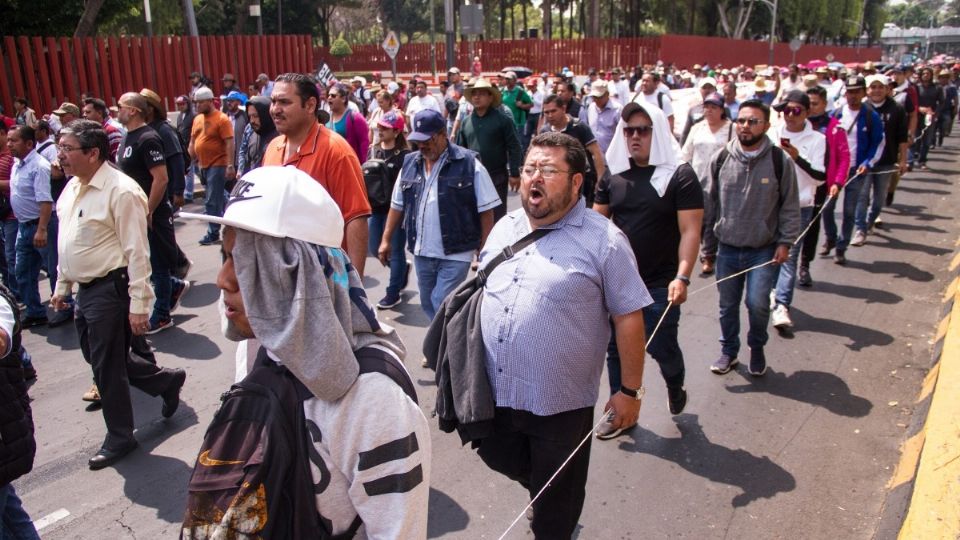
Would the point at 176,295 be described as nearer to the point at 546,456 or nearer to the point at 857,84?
the point at 546,456

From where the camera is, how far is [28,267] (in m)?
7.07

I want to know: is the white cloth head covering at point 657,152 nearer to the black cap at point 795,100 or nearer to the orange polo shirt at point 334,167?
the orange polo shirt at point 334,167

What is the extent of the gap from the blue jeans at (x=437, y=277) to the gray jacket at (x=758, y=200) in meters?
2.00

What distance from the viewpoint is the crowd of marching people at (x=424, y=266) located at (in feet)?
5.66

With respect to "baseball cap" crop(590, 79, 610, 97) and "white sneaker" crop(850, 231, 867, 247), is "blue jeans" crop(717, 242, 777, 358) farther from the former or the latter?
"baseball cap" crop(590, 79, 610, 97)

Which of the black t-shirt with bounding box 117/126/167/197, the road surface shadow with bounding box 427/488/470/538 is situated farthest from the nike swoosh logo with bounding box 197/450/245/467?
the black t-shirt with bounding box 117/126/167/197

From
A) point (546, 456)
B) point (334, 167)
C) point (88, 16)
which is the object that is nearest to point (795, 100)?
point (334, 167)

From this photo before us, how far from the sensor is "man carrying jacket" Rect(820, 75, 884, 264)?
8398 mm

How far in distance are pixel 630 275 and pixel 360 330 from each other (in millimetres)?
1420

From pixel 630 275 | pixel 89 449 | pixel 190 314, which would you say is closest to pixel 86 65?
pixel 190 314

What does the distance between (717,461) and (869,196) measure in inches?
238

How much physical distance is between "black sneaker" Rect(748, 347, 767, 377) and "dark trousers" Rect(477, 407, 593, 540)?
286 cm

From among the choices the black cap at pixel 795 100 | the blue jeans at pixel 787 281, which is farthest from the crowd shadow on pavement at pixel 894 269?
the black cap at pixel 795 100

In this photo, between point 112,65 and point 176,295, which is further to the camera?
point 112,65
